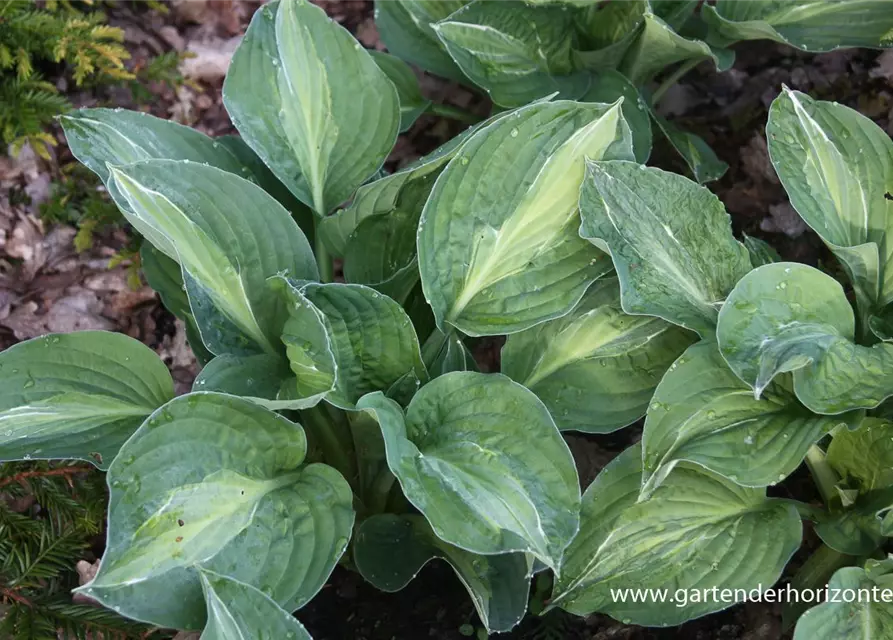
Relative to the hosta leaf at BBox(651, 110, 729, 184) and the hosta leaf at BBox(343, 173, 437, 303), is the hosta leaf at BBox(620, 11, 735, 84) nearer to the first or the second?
the hosta leaf at BBox(651, 110, 729, 184)

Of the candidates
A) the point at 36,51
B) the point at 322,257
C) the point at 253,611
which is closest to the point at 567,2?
the point at 322,257

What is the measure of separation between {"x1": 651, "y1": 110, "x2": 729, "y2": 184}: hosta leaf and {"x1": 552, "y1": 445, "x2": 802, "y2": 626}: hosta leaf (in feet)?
2.86

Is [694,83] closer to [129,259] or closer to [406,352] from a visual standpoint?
[406,352]

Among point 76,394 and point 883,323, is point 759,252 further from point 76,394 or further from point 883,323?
point 76,394

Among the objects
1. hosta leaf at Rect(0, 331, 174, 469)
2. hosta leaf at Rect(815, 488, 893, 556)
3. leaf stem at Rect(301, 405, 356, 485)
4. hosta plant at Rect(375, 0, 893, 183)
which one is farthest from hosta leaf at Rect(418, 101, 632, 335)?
hosta leaf at Rect(815, 488, 893, 556)

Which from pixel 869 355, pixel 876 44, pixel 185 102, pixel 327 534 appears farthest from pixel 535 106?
pixel 185 102

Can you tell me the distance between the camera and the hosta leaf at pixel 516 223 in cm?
140

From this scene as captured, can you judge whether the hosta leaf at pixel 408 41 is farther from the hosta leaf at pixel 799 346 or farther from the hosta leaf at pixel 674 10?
the hosta leaf at pixel 799 346

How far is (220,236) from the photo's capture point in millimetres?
1387

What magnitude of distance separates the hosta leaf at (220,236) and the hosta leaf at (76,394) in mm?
171

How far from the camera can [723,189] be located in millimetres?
2240

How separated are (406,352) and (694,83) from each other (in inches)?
61.5

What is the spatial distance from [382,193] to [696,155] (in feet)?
2.95

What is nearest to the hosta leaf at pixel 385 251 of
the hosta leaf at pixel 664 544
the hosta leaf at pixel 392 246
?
the hosta leaf at pixel 392 246
